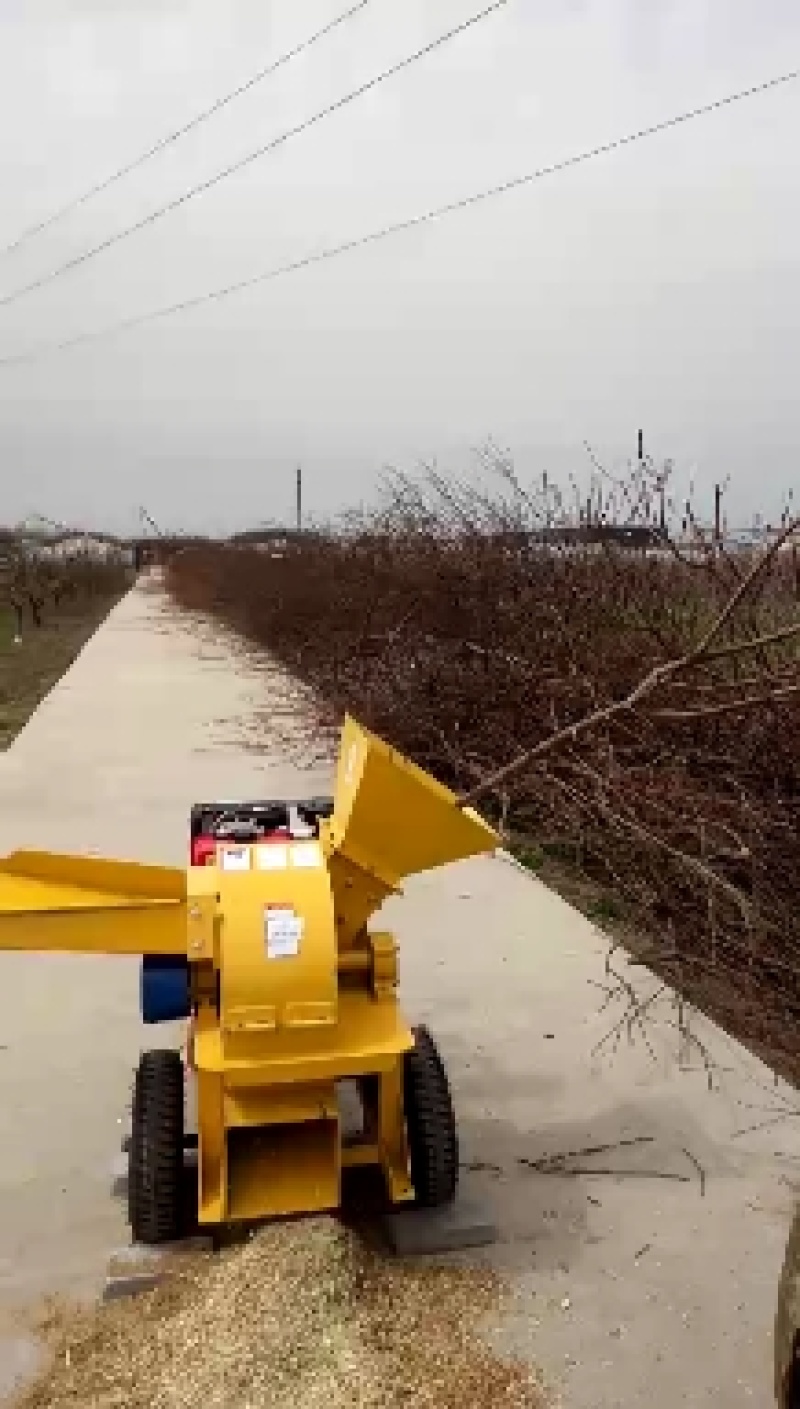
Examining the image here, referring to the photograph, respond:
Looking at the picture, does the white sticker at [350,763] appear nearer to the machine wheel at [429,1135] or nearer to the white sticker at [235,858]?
the white sticker at [235,858]

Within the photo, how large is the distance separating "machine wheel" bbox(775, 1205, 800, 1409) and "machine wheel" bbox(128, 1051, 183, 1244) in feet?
5.34

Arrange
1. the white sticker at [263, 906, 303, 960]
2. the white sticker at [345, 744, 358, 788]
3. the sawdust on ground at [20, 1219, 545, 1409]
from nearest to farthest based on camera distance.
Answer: the sawdust on ground at [20, 1219, 545, 1409] → the white sticker at [263, 906, 303, 960] → the white sticker at [345, 744, 358, 788]

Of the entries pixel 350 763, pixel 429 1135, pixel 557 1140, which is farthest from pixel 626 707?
pixel 557 1140

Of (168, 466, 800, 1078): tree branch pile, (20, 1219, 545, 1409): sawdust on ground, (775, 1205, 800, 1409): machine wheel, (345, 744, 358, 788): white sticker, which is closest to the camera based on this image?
(775, 1205, 800, 1409): machine wheel

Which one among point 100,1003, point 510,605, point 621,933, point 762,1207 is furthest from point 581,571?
point 762,1207

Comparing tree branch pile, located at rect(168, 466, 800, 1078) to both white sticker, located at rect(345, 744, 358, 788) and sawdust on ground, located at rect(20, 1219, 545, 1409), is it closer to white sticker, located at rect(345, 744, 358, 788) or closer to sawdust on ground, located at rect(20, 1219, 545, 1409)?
white sticker, located at rect(345, 744, 358, 788)

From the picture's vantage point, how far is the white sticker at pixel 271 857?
3.10 meters


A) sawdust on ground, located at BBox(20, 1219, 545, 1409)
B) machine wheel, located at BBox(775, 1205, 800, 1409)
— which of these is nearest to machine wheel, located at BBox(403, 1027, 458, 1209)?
sawdust on ground, located at BBox(20, 1219, 545, 1409)

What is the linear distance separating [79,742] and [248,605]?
11.3 metres

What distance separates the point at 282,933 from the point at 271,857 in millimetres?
239

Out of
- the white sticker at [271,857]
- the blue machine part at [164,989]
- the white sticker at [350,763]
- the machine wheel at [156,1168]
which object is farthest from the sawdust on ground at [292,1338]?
the white sticker at [350,763]

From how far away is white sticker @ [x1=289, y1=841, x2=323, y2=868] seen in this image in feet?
10.2

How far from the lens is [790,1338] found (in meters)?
1.85

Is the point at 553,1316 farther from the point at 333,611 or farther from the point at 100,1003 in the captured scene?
the point at 333,611
